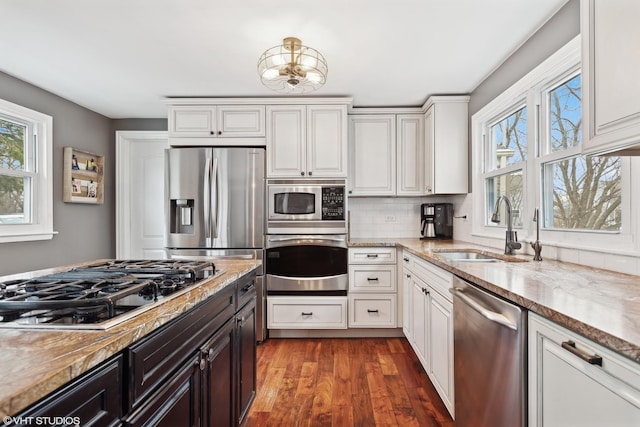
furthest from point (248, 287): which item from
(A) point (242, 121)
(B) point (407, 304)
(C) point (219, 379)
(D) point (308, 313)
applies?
(A) point (242, 121)

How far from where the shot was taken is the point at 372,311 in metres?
3.12

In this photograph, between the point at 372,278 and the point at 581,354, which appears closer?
the point at 581,354

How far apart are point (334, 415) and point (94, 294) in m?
1.58

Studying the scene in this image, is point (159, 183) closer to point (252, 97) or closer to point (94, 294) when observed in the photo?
point (252, 97)

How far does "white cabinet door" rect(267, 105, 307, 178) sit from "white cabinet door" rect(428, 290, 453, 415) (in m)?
1.74

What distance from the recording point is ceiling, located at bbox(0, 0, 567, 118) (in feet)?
6.15

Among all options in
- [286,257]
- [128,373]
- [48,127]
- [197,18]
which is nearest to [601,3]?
[128,373]

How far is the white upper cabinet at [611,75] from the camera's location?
3.24 feet

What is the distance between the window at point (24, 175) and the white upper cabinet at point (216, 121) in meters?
1.13

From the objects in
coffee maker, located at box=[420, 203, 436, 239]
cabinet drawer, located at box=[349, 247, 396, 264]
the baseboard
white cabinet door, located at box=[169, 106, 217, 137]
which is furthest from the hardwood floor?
white cabinet door, located at box=[169, 106, 217, 137]

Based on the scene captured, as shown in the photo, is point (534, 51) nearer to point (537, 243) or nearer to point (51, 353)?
point (537, 243)

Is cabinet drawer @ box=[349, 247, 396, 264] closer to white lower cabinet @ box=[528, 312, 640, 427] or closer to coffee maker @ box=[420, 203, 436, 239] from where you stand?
coffee maker @ box=[420, 203, 436, 239]

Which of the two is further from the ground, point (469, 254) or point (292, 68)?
point (292, 68)

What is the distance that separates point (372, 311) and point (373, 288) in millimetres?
218
